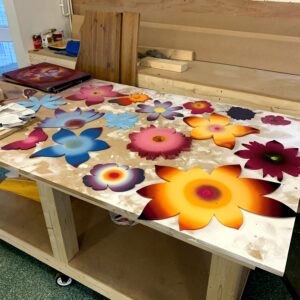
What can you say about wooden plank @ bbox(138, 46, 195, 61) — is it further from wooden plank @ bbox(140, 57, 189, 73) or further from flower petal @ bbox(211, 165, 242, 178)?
flower petal @ bbox(211, 165, 242, 178)

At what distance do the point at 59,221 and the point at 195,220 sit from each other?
1.60 feet

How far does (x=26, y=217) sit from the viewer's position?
4.12 feet

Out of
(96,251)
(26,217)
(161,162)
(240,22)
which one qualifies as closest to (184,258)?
(96,251)

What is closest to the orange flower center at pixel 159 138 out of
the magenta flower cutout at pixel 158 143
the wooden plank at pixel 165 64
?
the magenta flower cutout at pixel 158 143

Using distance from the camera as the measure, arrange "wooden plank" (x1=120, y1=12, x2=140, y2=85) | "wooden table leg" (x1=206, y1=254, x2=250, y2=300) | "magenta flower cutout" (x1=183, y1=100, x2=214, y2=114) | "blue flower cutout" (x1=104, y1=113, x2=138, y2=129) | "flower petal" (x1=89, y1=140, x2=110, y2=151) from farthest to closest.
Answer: "wooden plank" (x1=120, y1=12, x2=140, y2=85) < "magenta flower cutout" (x1=183, y1=100, x2=214, y2=114) < "blue flower cutout" (x1=104, y1=113, x2=138, y2=129) < "flower petal" (x1=89, y1=140, x2=110, y2=151) < "wooden table leg" (x1=206, y1=254, x2=250, y2=300)

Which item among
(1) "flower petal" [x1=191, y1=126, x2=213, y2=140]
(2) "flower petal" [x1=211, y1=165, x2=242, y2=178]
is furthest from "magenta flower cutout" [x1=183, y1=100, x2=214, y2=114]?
(2) "flower petal" [x1=211, y1=165, x2=242, y2=178]

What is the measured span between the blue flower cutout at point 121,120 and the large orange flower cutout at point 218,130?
187 millimetres

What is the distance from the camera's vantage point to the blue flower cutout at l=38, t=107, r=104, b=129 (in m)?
1.05

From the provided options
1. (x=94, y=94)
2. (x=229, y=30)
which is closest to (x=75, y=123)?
(x=94, y=94)

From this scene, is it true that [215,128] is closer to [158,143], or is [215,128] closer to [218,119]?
[218,119]

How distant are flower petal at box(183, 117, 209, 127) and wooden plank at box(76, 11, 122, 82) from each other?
2.06 ft

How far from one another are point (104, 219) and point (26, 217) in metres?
0.33

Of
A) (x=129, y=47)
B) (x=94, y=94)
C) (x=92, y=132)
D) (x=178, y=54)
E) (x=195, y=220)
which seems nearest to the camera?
(x=195, y=220)

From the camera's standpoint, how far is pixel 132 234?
1150mm
